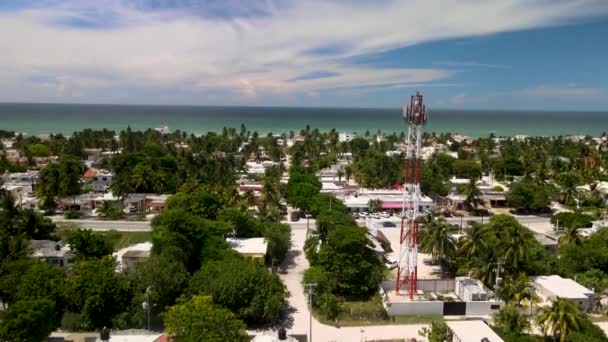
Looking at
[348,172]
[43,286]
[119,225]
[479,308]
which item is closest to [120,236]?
[119,225]

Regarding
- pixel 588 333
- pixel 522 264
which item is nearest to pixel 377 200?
pixel 522 264

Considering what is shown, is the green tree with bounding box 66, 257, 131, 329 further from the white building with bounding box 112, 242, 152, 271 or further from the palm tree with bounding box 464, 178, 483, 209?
the palm tree with bounding box 464, 178, 483, 209

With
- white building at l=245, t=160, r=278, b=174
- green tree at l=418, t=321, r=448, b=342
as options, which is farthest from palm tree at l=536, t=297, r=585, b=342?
white building at l=245, t=160, r=278, b=174

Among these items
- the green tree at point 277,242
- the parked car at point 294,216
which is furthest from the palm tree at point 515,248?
the parked car at point 294,216

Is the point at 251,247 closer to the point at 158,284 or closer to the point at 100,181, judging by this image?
the point at 158,284

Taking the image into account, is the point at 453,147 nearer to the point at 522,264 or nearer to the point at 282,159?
the point at 282,159

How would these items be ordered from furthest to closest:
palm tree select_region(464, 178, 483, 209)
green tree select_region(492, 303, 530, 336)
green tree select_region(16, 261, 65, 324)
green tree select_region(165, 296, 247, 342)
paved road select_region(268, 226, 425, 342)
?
palm tree select_region(464, 178, 483, 209) → paved road select_region(268, 226, 425, 342) → green tree select_region(16, 261, 65, 324) → green tree select_region(492, 303, 530, 336) → green tree select_region(165, 296, 247, 342)
